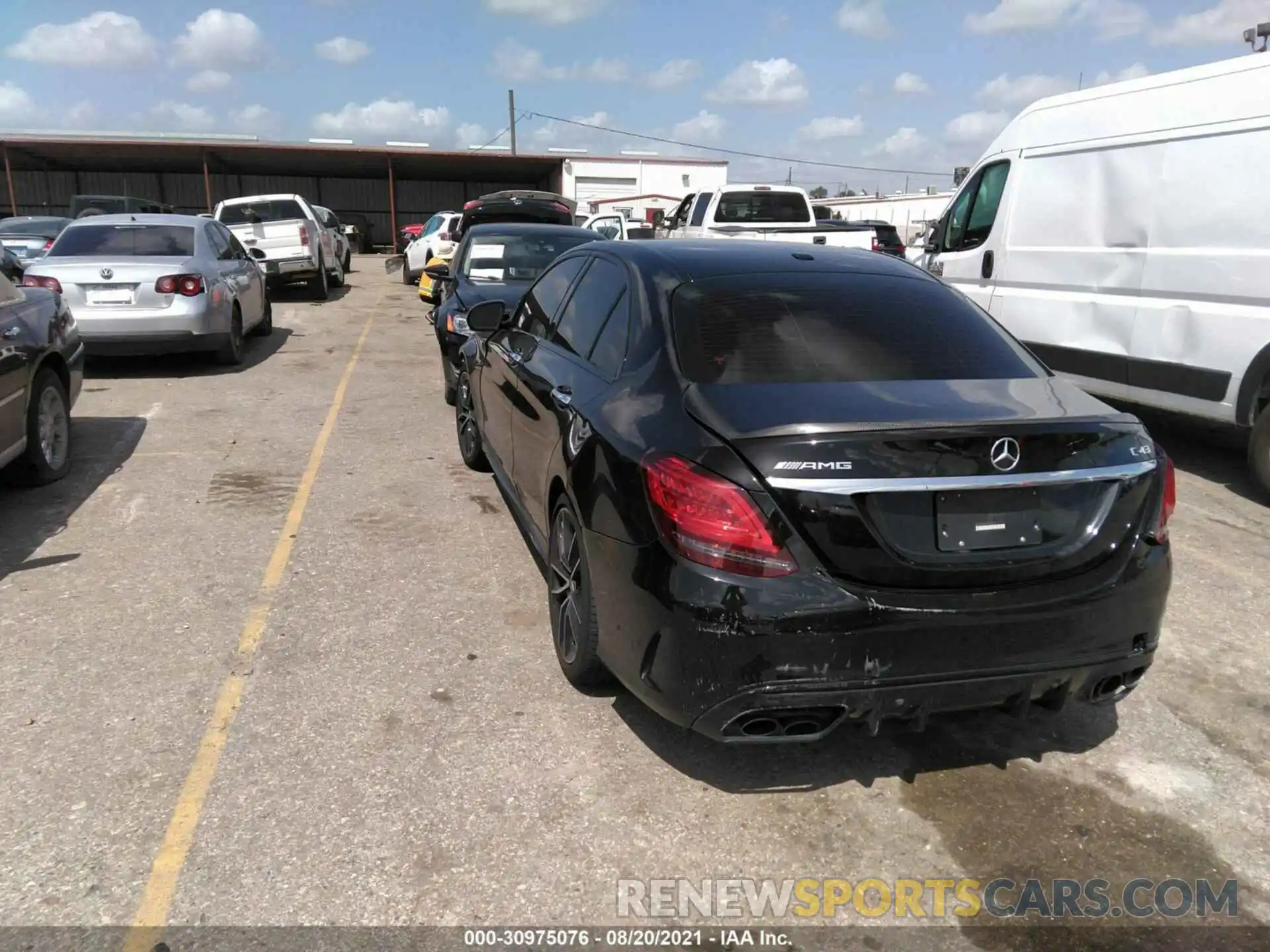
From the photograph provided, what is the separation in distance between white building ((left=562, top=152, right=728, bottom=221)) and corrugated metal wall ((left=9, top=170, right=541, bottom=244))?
5675mm

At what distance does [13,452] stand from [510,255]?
4.61m

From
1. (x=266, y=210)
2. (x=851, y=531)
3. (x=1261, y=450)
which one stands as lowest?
(x=1261, y=450)

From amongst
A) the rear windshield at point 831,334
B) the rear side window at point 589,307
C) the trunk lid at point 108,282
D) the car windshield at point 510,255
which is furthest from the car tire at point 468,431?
the trunk lid at point 108,282

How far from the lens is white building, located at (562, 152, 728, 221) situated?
37.5m

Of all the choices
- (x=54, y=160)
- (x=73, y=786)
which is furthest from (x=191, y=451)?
(x=54, y=160)

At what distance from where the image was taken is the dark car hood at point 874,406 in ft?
8.86

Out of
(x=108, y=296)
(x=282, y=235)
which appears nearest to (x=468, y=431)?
(x=108, y=296)

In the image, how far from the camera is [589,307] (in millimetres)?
4090

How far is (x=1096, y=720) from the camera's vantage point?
139 inches

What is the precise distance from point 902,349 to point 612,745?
1715mm

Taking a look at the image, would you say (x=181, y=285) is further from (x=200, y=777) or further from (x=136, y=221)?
(x=200, y=777)

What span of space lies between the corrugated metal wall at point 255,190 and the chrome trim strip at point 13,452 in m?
39.0

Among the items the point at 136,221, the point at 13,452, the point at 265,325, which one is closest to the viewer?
the point at 13,452

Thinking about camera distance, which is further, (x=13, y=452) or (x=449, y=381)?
(x=449, y=381)
